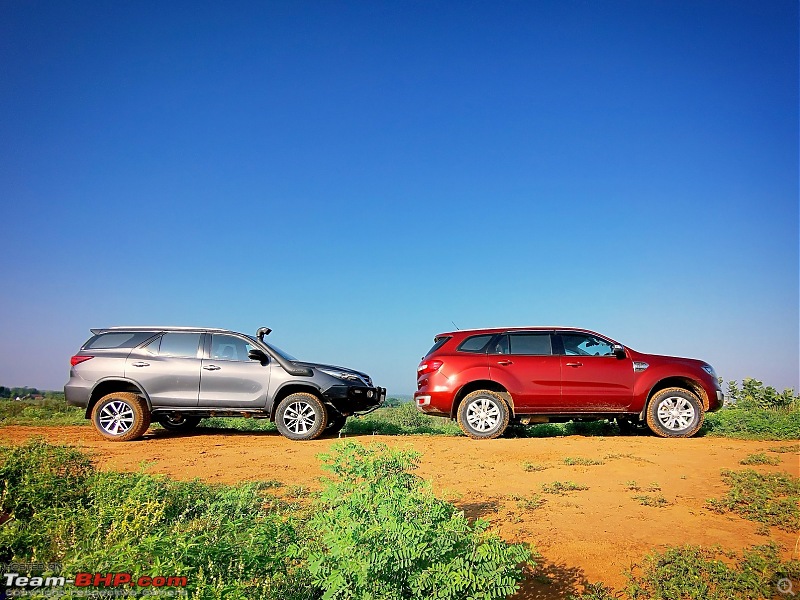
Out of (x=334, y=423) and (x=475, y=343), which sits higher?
(x=475, y=343)

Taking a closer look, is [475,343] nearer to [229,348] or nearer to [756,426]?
[229,348]

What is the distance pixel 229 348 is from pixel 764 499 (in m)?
9.31

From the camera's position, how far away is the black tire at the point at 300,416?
36.6 ft

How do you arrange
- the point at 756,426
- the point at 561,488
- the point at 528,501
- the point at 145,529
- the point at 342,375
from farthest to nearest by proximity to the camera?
the point at 756,426, the point at 342,375, the point at 561,488, the point at 528,501, the point at 145,529

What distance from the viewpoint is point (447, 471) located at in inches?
305

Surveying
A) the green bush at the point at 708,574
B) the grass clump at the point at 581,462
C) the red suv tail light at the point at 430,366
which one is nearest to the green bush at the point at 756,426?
the grass clump at the point at 581,462

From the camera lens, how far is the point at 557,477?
24.1 ft

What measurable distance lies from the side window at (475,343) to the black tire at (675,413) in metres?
3.41

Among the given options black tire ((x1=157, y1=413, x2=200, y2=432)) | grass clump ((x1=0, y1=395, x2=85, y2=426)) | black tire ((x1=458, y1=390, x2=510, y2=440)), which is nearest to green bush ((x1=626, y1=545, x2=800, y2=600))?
black tire ((x1=458, y1=390, x2=510, y2=440))

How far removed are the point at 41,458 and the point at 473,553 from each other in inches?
191

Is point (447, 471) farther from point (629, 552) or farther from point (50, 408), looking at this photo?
point (50, 408)

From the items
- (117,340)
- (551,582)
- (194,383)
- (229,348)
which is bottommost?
(551,582)

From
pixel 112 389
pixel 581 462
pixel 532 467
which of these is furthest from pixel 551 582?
pixel 112 389

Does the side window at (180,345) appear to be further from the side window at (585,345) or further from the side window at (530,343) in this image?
the side window at (585,345)
